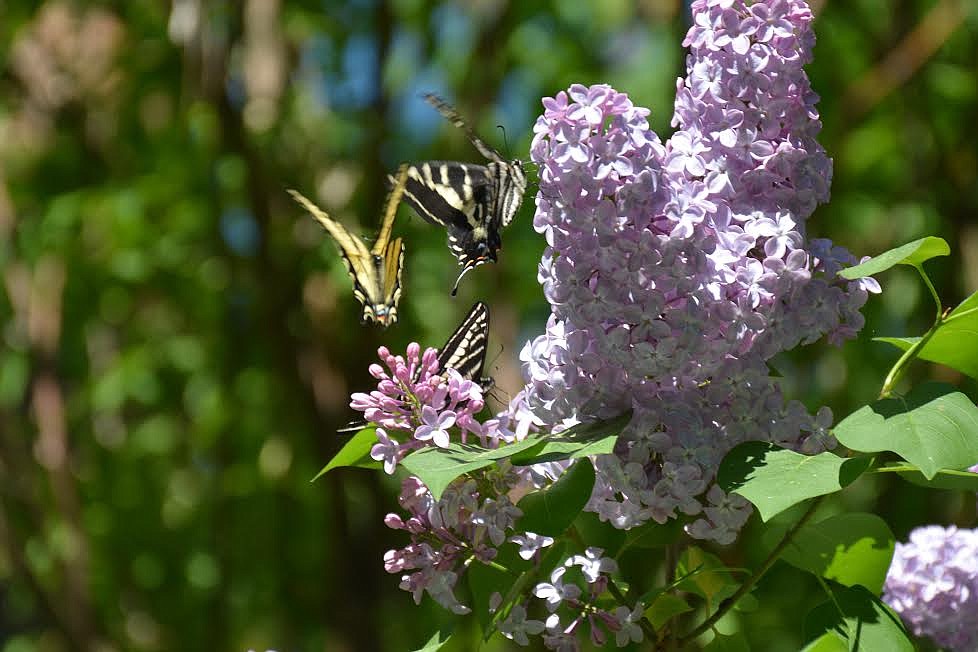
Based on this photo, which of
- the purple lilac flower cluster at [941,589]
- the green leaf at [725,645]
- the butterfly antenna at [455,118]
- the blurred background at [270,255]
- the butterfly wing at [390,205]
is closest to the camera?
the green leaf at [725,645]

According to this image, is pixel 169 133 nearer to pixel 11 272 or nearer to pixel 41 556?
pixel 11 272

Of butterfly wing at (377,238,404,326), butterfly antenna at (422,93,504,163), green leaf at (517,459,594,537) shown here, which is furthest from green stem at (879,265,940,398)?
butterfly wing at (377,238,404,326)

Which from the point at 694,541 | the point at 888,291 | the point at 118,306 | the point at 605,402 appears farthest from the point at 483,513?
the point at 118,306

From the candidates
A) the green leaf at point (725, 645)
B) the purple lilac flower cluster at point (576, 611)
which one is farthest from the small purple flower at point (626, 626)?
the green leaf at point (725, 645)

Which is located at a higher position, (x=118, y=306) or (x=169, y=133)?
(x=169, y=133)

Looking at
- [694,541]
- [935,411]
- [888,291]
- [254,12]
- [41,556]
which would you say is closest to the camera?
[935,411]

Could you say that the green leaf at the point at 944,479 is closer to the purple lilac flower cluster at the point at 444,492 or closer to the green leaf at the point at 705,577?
the green leaf at the point at 705,577
